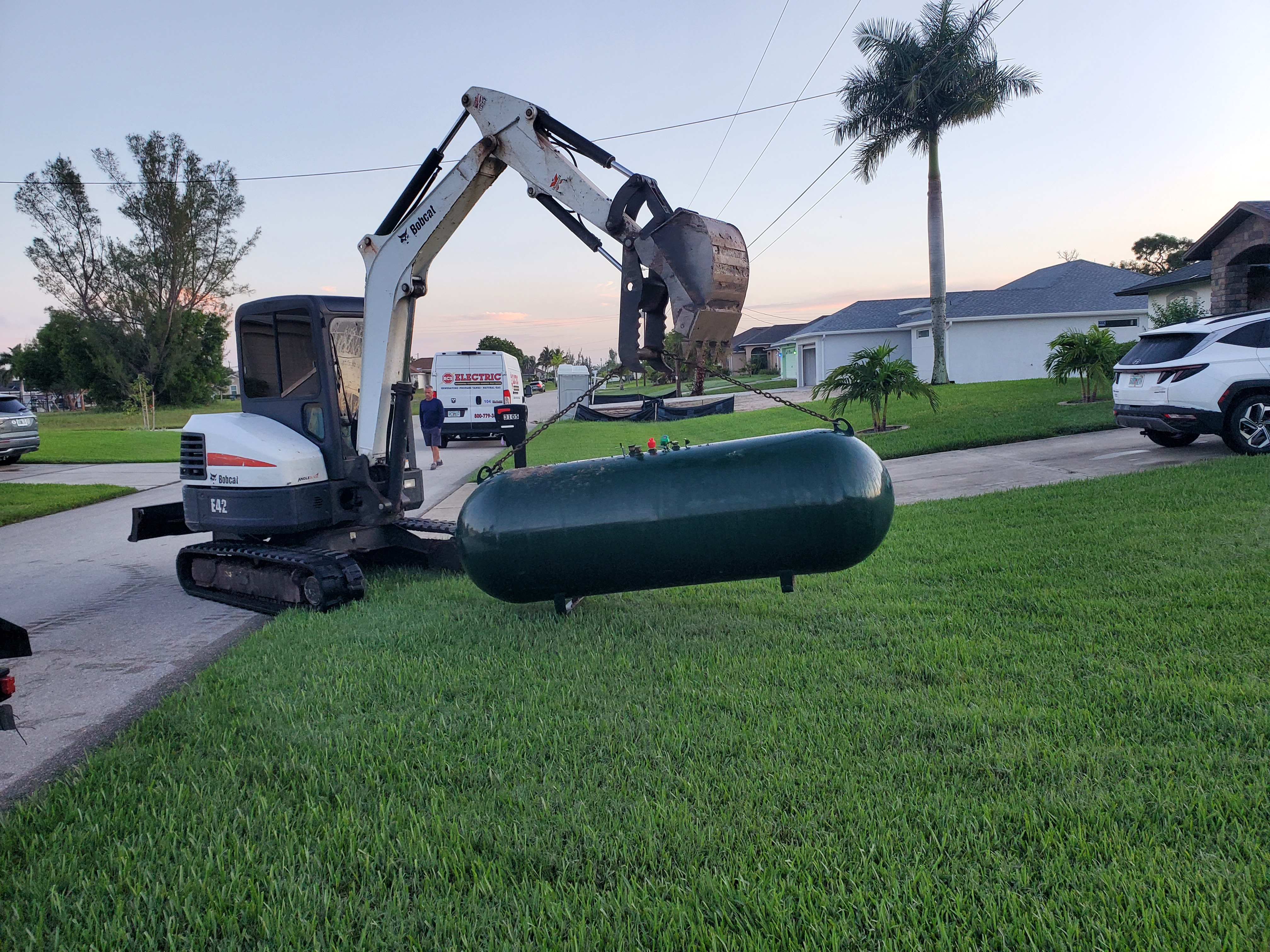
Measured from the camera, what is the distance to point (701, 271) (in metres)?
5.05

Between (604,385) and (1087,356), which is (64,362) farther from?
(604,385)

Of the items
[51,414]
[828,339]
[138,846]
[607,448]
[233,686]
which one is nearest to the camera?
[138,846]

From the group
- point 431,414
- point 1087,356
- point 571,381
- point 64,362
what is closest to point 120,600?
point 431,414

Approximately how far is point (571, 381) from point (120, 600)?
113 ft

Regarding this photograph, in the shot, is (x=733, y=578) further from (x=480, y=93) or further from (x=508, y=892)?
(x=480, y=93)

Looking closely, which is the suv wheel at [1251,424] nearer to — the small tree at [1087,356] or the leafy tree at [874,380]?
the leafy tree at [874,380]

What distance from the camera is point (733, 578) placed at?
17.6 feet

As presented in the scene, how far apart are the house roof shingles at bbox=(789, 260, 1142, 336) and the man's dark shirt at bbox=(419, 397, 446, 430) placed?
82.4 ft

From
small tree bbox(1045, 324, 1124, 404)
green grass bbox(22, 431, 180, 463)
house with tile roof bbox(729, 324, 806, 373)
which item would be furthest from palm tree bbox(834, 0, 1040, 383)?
house with tile roof bbox(729, 324, 806, 373)

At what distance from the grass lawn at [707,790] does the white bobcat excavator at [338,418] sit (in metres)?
1.86

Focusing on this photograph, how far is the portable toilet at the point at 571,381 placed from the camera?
41.7 meters

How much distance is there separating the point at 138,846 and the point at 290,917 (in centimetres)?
93

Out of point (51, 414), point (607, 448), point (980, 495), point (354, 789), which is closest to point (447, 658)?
point (354, 789)

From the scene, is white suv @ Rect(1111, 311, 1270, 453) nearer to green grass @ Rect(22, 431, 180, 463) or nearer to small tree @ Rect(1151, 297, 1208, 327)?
small tree @ Rect(1151, 297, 1208, 327)
